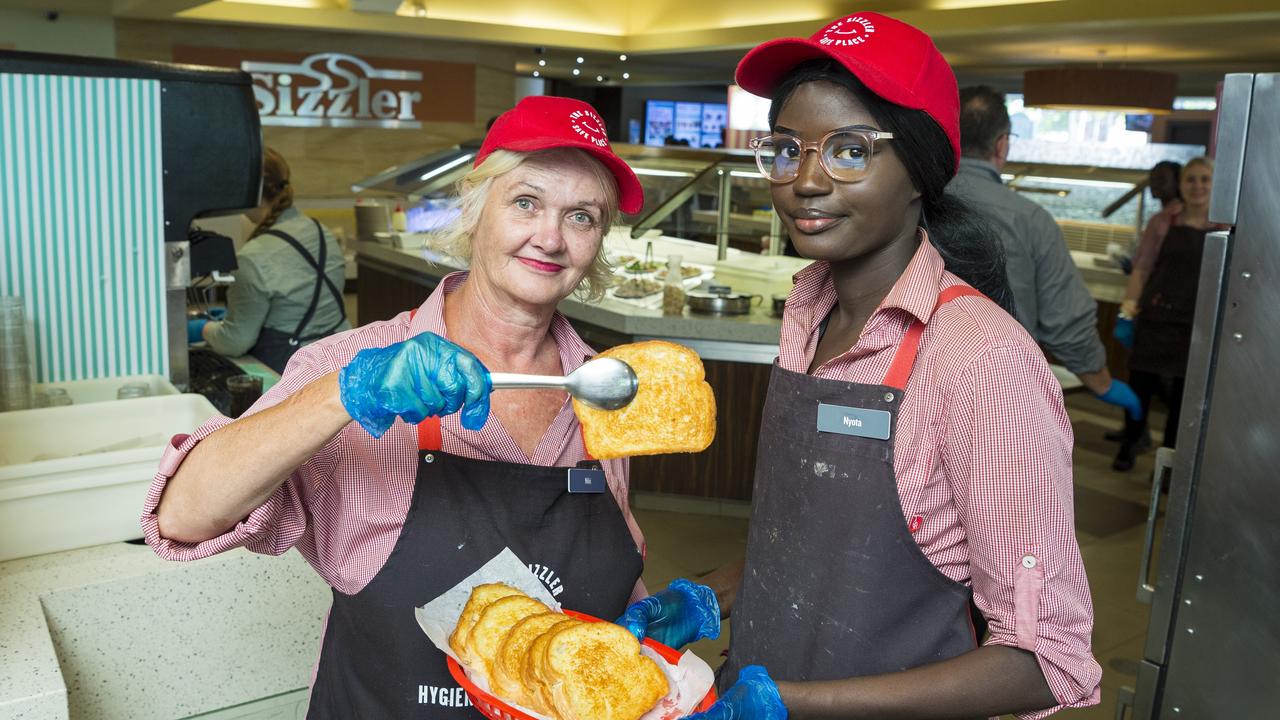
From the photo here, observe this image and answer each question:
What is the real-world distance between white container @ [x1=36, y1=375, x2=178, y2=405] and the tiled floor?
2.05 meters

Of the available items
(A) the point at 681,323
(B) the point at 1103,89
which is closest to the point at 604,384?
(A) the point at 681,323

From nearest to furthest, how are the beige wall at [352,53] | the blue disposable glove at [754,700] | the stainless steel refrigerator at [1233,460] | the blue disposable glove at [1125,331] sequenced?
the blue disposable glove at [754,700] → the stainless steel refrigerator at [1233,460] → the blue disposable glove at [1125,331] → the beige wall at [352,53]

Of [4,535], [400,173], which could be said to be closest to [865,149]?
[4,535]

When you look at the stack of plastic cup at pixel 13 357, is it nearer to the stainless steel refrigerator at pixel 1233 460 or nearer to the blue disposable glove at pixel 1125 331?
the stainless steel refrigerator at pixel 1233 460

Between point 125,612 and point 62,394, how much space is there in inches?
31.2

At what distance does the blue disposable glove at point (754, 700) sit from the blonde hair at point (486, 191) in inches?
24.9

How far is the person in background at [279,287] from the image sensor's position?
14.3 ft

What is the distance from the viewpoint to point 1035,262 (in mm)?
3637

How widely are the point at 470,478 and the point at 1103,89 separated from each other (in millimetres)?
8576

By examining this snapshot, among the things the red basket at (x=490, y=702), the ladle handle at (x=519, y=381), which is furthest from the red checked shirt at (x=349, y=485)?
the ladle handle at (x=519, y=381)

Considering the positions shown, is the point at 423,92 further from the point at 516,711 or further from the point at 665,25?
the point at 516,711

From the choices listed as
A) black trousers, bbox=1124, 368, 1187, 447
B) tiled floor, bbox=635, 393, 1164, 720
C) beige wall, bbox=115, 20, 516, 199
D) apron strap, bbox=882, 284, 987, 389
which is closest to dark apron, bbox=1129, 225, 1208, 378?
black trousers, bbox=1124, 368, 1187, 447

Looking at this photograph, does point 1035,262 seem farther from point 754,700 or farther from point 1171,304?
point 754,700

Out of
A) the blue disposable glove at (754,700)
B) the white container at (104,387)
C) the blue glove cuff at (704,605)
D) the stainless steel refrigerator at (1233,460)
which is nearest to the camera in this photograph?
the blue disposable glove at (754,700)
